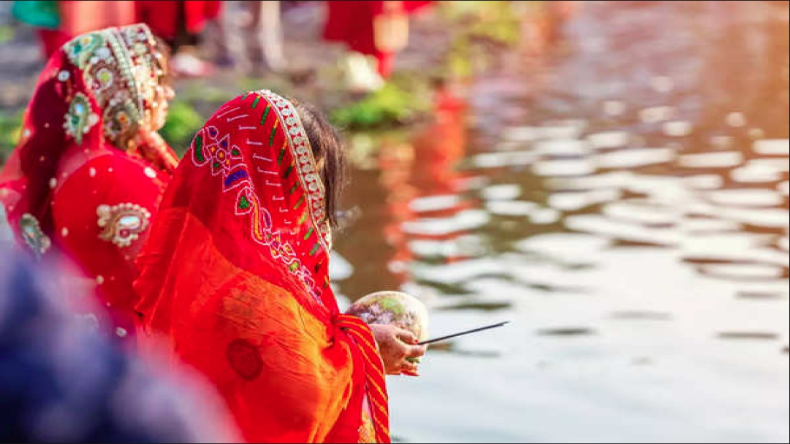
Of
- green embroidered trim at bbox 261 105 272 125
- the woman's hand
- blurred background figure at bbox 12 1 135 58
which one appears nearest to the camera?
green embroidered trim at bbox 261 105 272 125

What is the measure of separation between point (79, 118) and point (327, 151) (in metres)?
1.18

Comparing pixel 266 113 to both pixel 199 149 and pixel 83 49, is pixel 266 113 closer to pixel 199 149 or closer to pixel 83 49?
pixel 199 149

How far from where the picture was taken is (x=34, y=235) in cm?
369

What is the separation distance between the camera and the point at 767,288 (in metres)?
6.26

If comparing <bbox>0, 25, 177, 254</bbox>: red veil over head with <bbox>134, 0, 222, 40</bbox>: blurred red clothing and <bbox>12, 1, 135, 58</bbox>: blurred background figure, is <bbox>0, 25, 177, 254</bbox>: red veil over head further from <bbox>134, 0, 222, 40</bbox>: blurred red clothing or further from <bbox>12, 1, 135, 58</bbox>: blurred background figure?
<bbox>134, 0, 222, 40</bbox>: blurred red clothing

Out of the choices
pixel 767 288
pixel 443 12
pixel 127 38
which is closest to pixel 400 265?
pixel 767 288

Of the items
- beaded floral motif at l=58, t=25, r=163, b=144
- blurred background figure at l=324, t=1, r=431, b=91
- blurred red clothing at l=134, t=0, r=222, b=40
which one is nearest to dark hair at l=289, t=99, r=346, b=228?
beaded floral motif at l=58, t=25, r=163, b=144

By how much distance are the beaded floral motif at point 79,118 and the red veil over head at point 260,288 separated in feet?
3.16

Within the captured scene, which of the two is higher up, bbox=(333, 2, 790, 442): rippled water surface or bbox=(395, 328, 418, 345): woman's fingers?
bbox=(395, 328, 418, 345): woman's fingers

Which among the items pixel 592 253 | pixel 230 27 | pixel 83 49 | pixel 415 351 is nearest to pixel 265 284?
pixel 415 351

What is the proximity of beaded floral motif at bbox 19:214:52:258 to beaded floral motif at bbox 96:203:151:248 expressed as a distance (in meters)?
0.19

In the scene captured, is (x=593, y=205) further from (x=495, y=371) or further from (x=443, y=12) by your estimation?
(x=443, y=12)

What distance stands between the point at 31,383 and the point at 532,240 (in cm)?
624

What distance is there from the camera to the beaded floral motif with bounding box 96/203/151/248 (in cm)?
360
